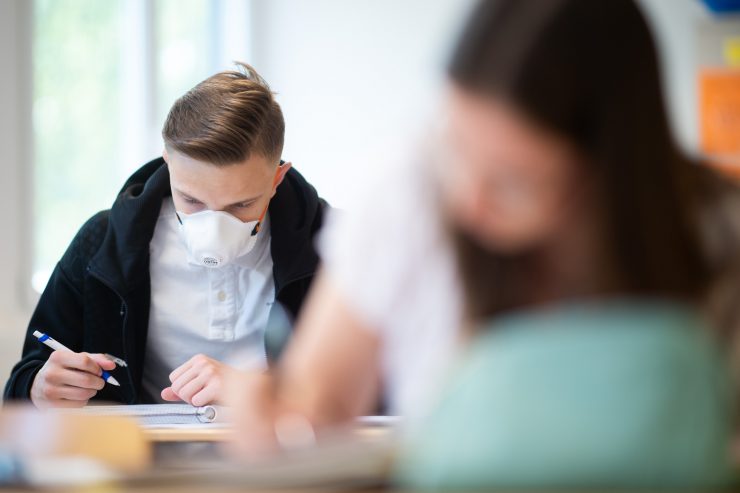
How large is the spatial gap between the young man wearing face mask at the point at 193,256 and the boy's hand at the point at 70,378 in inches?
3.0

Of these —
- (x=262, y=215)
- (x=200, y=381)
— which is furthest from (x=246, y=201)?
(x=200, y=381)

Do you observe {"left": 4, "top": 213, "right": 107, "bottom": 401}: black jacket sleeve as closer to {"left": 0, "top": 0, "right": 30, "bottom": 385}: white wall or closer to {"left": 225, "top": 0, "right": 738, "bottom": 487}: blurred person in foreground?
{"left": 0, "top": 0, "right": 30, "bottom": 385}: white wall

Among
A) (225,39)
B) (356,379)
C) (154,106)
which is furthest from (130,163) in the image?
(356,379)

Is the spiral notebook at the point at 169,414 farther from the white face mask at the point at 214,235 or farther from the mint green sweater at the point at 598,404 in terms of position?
the mint green sweater at the point at 598,404

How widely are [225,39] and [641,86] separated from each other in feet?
11.9

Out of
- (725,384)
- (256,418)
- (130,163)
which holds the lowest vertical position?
(130,163)

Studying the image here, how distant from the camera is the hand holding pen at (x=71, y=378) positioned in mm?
1635

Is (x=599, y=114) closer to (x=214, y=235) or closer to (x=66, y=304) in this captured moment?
(x=214, y=235)

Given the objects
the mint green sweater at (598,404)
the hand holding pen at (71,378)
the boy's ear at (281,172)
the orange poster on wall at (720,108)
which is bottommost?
the hand holding pen at (71,378)

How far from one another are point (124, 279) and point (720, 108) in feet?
8.55

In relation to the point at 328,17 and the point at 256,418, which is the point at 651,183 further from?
the point at 328,17

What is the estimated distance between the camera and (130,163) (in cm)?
357

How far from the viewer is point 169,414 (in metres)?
1.50

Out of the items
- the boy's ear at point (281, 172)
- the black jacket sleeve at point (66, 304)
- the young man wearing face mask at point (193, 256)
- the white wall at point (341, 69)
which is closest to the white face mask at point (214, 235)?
the young man wearing face mask at point (193, 256)
